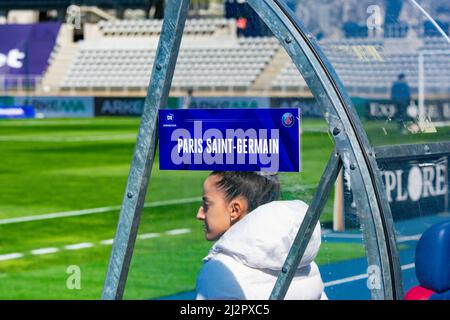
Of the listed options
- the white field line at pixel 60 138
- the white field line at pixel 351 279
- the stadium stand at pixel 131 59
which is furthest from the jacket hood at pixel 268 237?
the stadium stand at pixel 131 59

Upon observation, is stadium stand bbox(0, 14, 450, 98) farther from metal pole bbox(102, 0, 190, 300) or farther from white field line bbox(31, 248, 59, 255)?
metal pole bbox(102, 0, 190, 300)

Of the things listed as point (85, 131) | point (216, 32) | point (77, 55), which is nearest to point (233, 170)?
point (85, 131)

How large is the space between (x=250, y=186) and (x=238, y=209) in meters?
0.07

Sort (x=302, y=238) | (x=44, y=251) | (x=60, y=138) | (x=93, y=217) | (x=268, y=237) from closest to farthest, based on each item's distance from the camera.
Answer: (x=302, y=238) → (x=268, y=237) → (x=44, y=251) → (x=93, y=217) → (x=60, y=138)

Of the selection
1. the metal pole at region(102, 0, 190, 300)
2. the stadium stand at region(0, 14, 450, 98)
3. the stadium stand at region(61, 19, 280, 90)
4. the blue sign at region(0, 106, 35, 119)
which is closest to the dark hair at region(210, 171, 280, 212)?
the metal pole at region(102, 0, 190, 300)

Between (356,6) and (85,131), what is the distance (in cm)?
2416

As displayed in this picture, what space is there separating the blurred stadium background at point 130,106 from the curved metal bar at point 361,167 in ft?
0.19

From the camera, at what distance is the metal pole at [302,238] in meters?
Answer: 2.00

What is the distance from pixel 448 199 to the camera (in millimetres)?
2074

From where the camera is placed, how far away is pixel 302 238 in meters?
2.02

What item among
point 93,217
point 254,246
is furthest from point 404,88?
point 93,217

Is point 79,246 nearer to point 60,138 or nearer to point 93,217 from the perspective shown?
point 93,217

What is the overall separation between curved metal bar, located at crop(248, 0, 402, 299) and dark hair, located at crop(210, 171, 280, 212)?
265 mm

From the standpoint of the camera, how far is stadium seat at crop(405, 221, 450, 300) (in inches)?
78.0
